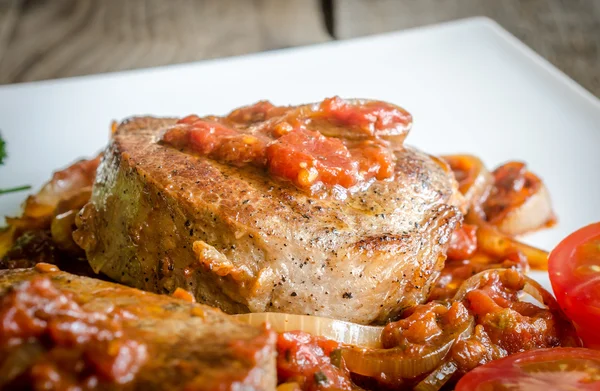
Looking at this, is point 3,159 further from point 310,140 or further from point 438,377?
Result: point 438,377

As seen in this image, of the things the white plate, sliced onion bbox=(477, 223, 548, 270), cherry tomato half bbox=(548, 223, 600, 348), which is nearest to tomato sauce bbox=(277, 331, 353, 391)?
cherry tomato half bbox=(548, 223, 600, 348)

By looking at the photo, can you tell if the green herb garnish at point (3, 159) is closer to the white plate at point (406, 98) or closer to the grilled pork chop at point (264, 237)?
the white plate at point (406, 98)

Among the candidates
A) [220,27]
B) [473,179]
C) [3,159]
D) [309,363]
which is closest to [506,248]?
[473,179]

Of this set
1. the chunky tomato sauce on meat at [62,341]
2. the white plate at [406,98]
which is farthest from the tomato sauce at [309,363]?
the white plate at [406,98]

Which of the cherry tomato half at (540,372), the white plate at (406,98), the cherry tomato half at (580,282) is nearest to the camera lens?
the cherry tomato half at (540,372)

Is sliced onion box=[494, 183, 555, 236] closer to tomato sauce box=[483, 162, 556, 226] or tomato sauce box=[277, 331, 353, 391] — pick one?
tomato sauce box=[483, 162, 556, 226]

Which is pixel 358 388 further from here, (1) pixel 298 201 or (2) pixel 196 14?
(2) pixel 196 14
